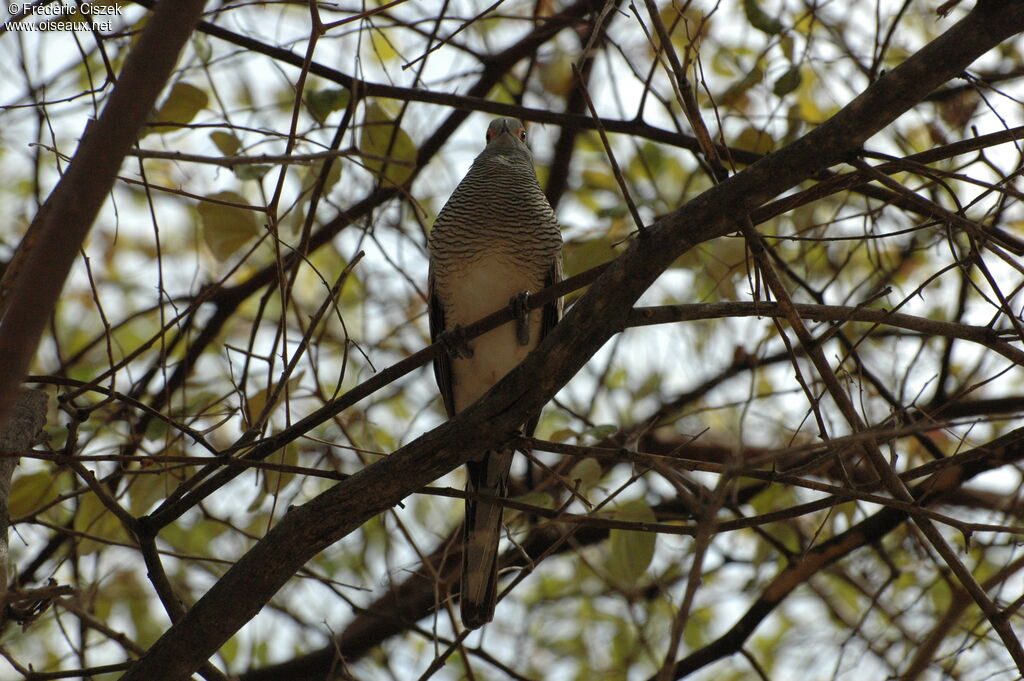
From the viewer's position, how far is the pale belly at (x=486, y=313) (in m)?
4.75

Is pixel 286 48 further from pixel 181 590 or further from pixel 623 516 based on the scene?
pixel 181 590

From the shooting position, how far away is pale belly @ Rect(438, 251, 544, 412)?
4.75 metres

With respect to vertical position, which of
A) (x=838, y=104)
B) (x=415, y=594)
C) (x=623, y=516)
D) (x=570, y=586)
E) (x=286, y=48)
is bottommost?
(x=623, y=516)

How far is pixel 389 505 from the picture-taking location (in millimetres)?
2811

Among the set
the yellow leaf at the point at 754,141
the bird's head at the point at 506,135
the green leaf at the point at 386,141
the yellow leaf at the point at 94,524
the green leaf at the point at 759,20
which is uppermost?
the bird's head at the point at 506,135

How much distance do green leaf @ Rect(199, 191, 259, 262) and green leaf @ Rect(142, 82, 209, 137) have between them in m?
0.33

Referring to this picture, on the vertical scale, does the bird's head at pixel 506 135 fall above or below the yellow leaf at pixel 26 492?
above

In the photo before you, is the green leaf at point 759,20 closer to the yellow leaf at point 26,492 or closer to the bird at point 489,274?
the bird at point 489,274

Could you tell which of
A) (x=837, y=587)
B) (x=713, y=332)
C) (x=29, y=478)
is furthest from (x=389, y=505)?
(x=837, y=587)

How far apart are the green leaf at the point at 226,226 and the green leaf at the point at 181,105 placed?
33 cm

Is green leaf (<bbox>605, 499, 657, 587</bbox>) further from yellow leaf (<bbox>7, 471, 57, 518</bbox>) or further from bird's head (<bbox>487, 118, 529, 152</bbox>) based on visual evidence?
bird's head (<bbox>487, 118, 529, 152</bbox>)

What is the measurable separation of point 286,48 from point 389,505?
242cm

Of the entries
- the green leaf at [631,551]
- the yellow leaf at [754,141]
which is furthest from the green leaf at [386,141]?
the green leaf at [631,551]

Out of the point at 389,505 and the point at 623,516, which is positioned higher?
the point at 623,516
